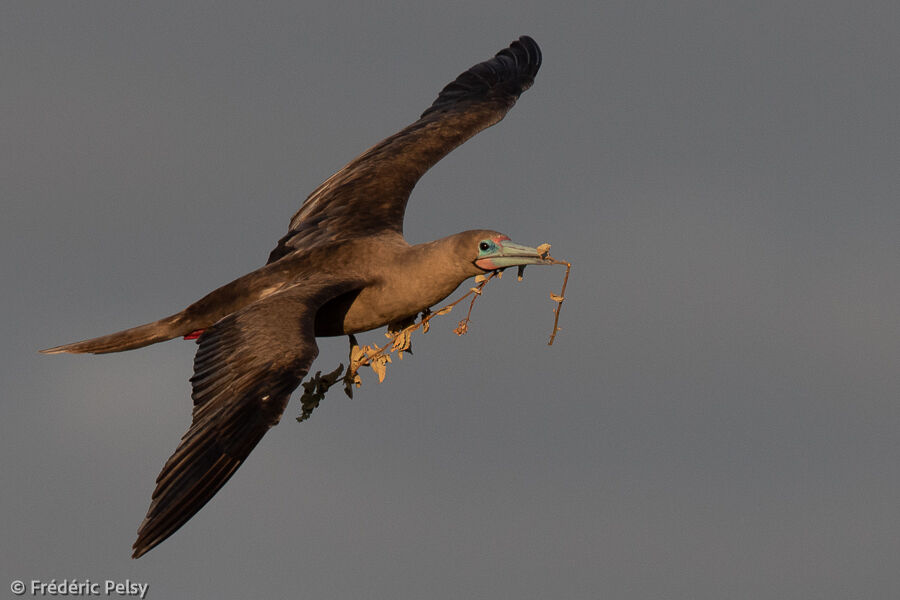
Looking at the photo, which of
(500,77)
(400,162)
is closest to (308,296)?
(400,162)

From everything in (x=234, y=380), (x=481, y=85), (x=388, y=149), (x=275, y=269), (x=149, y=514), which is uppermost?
(x=481, y=85)

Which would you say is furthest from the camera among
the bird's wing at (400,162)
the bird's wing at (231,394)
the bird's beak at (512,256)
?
the bird's wing at (400,162)

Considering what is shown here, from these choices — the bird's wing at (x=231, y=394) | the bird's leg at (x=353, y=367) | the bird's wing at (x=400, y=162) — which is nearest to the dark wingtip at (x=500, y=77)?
the bird's wing at (x=400, y=162)

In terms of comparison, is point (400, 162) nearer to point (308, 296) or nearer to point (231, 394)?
point (308, 296)

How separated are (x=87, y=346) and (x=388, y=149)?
476cm

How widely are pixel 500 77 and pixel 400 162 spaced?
3.52 meters

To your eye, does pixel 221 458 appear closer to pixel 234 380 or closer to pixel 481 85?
pixel 234 380

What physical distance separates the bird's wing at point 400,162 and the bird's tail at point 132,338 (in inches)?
67.1

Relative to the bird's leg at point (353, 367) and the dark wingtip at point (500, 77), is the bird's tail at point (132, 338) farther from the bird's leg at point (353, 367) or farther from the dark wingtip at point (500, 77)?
the dark wingtip at point (500, 77)

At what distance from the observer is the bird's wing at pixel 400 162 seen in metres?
18.0

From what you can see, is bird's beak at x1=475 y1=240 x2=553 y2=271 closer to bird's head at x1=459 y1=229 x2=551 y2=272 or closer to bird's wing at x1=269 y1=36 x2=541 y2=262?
bird's head at x1=459 y1=229 x2=551 y2=272

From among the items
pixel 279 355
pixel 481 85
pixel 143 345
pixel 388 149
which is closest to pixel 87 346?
pixel 143 345

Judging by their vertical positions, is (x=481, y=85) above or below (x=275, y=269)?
above

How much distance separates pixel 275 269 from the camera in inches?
662
